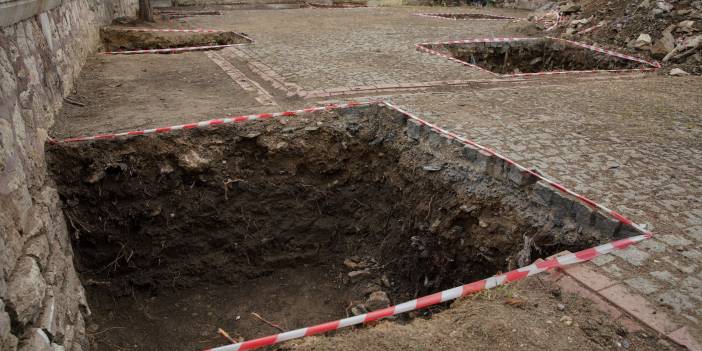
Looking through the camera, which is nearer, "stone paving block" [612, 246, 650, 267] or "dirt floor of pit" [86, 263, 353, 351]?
"stone paving block" [612, 246, 650, 267]

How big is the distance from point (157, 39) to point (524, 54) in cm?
772

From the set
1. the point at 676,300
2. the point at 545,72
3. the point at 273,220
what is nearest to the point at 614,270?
the point at 676,300

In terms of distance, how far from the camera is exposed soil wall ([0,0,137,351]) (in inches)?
108

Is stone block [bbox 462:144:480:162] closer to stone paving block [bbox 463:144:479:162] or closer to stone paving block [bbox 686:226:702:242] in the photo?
stone paving block [bbox 463:144:479:162]

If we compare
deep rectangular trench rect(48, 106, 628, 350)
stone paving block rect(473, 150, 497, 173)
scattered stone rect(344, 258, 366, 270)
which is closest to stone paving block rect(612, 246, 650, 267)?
deep rectangular trench rect(48, 106, 628, 350)

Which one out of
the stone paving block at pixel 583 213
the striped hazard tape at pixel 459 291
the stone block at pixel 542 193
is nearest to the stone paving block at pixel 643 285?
the striped hazard tape at pixel 459 291

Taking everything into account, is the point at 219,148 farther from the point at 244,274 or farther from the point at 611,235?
the point at 611,235

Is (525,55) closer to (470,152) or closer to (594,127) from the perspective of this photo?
(594,127)

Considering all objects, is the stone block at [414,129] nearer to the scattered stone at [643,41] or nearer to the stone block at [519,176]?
the stone block at [519,176]

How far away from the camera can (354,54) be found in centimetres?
905

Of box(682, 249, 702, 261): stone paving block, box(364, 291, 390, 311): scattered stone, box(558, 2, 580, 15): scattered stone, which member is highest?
box(558, 2, 580, 15): scattered stone

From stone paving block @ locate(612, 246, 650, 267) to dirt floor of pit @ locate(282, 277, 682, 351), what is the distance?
59 centimetres

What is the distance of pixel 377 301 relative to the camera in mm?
4816

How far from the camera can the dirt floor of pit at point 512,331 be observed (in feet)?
8.41
